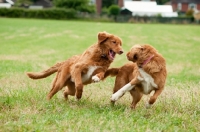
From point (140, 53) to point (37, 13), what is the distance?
187 ft

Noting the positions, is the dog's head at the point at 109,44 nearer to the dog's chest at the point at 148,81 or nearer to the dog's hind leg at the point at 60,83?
the dog's chest at the point at 148,81

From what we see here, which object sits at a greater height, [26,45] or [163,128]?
[163,128]

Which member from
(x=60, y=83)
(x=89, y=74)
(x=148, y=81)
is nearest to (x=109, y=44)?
(x=89, y=74)

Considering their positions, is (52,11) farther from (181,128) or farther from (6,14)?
(181,128)

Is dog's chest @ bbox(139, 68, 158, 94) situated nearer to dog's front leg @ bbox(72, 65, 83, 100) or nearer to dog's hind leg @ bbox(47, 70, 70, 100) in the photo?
dog's front leg @ bbox(72, 65, 83, 100)

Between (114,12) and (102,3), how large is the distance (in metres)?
15.9

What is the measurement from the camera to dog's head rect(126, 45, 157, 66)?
7.07m

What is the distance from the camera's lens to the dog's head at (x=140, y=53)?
7.07 m

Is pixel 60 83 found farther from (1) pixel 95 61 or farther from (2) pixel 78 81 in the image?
(1) pixel 95 61

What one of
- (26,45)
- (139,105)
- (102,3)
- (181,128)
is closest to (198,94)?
(139,105)

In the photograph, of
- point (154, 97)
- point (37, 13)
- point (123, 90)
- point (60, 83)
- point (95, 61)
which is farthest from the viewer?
point (37, 13)

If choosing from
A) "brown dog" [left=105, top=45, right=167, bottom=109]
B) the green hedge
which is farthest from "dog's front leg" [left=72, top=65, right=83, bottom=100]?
the green hedge

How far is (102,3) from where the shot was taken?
88.9 m

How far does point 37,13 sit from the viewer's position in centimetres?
6275
